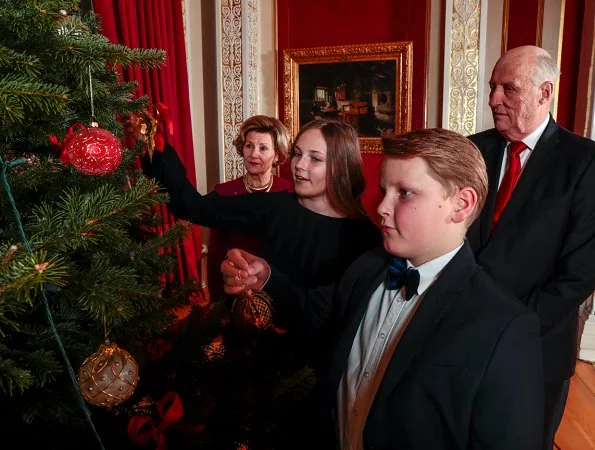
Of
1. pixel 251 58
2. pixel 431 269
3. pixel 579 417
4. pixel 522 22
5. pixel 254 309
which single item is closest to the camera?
pixel 431 269

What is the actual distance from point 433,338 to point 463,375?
108 mm

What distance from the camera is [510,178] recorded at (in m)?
2.22

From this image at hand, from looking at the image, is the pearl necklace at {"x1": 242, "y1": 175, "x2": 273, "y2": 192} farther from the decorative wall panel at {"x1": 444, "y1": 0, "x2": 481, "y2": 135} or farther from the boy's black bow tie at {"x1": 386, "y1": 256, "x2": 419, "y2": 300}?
the decorative wall panel at {"x1": 444, "y1": 0, "x2": 481, "y2": 135}

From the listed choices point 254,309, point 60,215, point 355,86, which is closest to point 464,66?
point 355,86

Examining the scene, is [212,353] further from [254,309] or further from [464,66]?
[464,66]

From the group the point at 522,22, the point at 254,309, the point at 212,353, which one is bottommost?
the point at 212,353

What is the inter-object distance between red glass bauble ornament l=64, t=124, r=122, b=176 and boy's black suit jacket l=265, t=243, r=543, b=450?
84 centimetres

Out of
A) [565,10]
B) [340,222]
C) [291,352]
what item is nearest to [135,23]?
[340,222]

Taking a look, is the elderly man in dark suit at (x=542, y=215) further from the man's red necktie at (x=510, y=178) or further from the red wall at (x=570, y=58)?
the red wall at (x=570, y=58)

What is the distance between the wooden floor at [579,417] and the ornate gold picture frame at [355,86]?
9.92 feet

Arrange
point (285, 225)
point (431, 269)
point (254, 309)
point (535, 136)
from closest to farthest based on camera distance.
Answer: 1. point (431, 269)
2. point (254, 309)
3. point (535, 136)
4. point (285, 225)

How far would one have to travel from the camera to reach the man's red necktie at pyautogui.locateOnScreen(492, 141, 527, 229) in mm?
2201

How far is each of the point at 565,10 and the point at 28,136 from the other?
518 cm

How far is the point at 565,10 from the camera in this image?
194 inches
